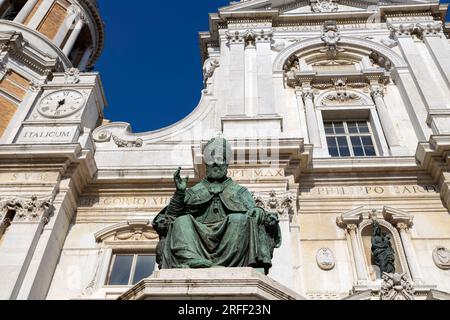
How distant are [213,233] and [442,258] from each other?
626 cm

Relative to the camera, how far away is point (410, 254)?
9438 millimetres

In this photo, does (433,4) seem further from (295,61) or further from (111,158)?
(111,158)

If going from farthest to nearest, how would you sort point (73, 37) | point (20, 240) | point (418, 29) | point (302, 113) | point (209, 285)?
point (73, 37) < point (418, 29) < point (302, 113) < point (20, 240) < point (209, 285)

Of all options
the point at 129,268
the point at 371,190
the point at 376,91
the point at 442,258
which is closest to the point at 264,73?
the point at 376,91

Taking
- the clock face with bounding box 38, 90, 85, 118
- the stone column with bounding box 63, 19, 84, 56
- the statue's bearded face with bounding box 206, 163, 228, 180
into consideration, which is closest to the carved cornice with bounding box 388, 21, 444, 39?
the clock face with bounding box 38, 90, 85, 118

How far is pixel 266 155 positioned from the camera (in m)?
10.6

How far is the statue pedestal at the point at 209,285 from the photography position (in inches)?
170

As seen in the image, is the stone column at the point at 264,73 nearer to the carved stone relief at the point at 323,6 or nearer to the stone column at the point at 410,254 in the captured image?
the carved stone relief at the point at 323,6

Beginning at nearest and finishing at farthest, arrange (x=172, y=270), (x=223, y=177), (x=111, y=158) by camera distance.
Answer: (x=172, y=270) < (x=223, y=177) < (x=111, y=158)

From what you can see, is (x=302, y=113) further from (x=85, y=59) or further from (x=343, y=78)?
(x=85, y=59)

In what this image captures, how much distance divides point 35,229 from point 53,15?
42.2 ft
